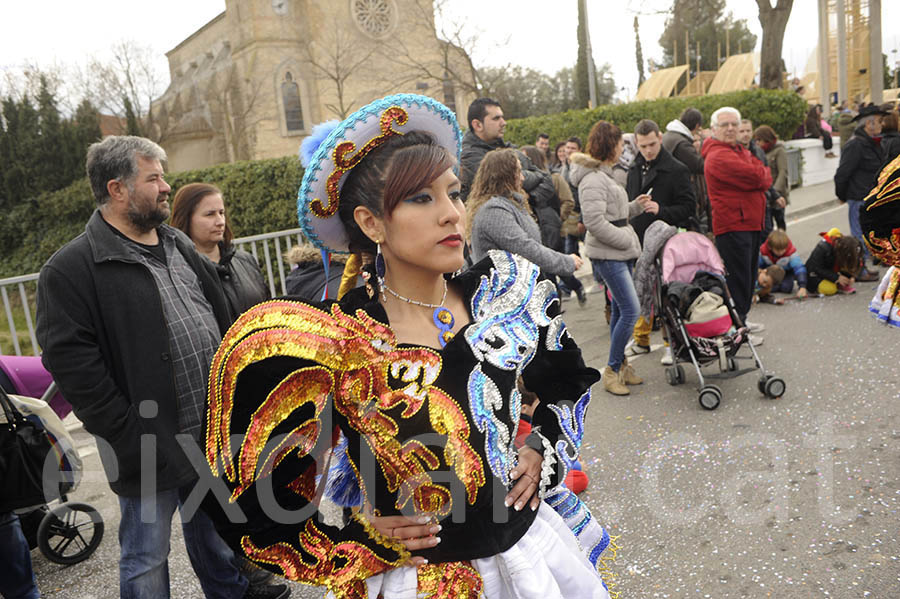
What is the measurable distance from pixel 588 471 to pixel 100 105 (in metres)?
31.9

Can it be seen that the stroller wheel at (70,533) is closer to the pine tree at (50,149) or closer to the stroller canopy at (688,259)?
the stroller canopy at (688,259)

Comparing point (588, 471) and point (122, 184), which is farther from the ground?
point (122, 184)

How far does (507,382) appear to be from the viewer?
5.50ft

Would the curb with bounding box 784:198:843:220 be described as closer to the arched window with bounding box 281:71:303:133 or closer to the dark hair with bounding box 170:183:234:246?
the dark hair with bounding box 170:183:234:246

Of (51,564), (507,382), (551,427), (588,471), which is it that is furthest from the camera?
(588,471)

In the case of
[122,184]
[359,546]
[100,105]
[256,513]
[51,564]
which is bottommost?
[51,564]

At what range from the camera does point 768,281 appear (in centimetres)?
784

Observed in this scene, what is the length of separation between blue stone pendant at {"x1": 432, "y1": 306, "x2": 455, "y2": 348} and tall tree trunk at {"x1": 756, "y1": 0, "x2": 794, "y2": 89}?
69.9ft

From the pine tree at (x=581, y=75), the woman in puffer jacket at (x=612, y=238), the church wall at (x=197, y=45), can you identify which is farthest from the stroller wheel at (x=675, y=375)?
the church wall at (x=197, y=45)

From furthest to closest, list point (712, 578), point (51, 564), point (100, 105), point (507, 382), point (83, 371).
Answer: point (100, 105) < point (51, 564) < point (712, 578) < point (83, 371) < point (507, 382)

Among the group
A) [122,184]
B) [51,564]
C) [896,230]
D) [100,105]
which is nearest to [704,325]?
[896,230]

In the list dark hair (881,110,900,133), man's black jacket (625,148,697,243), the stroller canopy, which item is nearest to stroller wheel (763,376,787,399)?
the stroller canopy

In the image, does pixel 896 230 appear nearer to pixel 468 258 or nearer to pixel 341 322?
pixel 468 258

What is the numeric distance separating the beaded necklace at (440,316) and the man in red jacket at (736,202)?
16.3 ft
